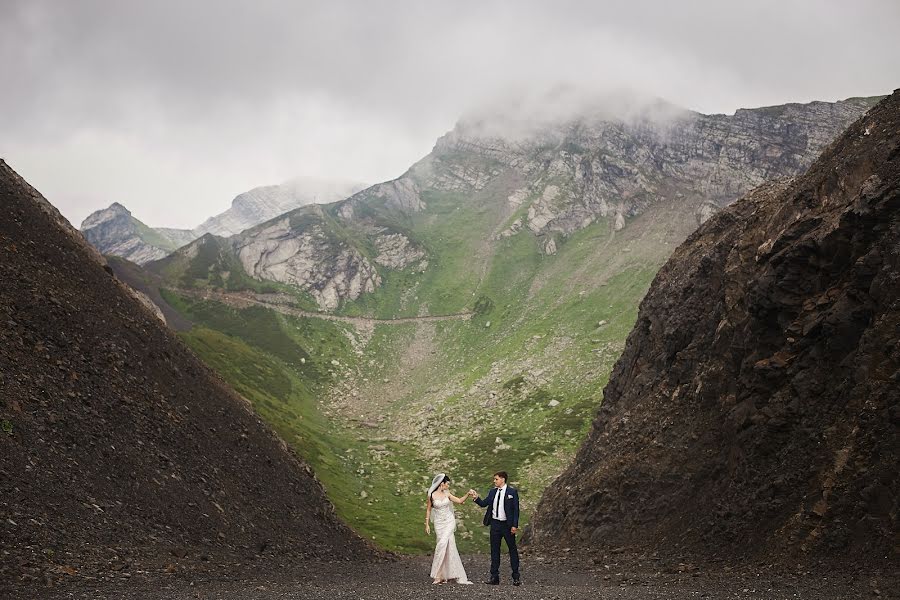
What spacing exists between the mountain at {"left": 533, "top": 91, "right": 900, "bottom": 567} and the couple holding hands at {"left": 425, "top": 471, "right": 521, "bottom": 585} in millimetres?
10107

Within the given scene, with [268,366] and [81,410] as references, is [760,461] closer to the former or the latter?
[81,410]

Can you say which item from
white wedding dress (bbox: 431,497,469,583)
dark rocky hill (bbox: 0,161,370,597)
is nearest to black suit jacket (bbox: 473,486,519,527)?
white wedding dress (bbox: 431,497,469,583)

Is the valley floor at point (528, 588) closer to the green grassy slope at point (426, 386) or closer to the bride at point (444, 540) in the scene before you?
the bride at point (444, 540)

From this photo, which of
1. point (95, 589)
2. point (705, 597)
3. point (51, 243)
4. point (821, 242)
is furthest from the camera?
point (51, 243)

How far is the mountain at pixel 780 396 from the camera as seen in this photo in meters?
20.8

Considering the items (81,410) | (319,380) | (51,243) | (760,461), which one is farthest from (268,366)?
(760,461)

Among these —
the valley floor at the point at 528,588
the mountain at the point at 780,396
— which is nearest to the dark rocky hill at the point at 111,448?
the valley floor at the point at 528,588

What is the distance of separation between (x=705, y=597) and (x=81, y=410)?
2519 cm

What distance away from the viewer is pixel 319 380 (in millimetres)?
153625

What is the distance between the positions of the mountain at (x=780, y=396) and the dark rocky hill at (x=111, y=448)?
19.7 meters

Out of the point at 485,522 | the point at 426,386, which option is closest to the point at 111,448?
the point at 485,522

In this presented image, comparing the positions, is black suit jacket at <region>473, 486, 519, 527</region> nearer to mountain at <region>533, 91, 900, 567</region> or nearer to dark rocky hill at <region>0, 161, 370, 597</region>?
mountain at <region>533, 91, 900, 567</region>

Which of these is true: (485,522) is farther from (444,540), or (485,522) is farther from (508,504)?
(444,540)

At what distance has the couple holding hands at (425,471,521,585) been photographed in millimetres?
21797
